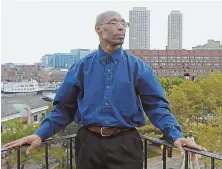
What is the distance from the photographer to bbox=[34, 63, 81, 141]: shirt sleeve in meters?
1.04

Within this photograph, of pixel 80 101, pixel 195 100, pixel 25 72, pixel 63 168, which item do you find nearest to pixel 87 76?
pixel 80 101

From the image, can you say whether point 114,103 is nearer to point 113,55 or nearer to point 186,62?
point 113,55

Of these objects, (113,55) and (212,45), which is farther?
(212,45)

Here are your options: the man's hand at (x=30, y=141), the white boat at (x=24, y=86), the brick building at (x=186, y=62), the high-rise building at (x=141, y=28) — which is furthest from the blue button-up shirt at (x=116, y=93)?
the white boat at (x=24, y=86)

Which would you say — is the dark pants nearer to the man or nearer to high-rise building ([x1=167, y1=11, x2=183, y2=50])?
the man

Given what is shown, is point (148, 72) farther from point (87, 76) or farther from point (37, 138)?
point (37, 138)

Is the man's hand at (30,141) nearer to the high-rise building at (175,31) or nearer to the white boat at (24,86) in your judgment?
the white boat at (24,86)

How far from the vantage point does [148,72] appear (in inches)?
39.8

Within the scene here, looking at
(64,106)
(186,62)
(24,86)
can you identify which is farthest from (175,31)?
(64,106)

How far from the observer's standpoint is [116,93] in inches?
38.5

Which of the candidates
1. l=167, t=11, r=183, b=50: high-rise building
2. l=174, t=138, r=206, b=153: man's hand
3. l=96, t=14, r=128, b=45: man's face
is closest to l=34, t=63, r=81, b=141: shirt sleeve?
l=96, t=14, r=128, b=45: man's face

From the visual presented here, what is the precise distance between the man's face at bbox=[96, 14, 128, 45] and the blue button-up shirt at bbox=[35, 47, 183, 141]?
0.04m

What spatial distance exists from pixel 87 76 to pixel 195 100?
9.58 meters

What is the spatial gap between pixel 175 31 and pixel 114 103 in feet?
67.8
